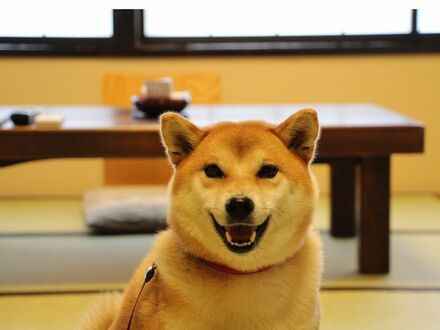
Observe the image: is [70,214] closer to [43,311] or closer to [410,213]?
[43,311]

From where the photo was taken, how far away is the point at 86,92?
448cm

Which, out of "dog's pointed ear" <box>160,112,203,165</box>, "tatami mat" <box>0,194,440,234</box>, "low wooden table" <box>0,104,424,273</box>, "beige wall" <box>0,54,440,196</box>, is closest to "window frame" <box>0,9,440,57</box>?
"beige wall" <box>0,54,440,196</box>

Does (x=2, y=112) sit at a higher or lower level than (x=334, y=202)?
higher

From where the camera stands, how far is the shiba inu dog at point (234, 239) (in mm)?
1660

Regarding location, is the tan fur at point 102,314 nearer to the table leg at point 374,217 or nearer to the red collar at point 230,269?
the red collar at point 230,269

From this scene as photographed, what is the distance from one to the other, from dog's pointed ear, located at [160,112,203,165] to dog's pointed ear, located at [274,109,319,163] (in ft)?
0.60

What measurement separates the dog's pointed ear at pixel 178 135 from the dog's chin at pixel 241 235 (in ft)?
0.60

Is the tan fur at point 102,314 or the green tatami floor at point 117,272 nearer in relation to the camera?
the tan fur at point 102,314

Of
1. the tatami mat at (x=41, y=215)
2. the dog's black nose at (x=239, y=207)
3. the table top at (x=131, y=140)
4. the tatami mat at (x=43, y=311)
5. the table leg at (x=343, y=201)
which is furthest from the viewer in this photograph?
the tatami mat at (x=41, y=215)

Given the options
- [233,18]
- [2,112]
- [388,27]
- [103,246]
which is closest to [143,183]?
[103,246]

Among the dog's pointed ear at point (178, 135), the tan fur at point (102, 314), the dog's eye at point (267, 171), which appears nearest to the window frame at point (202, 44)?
the tan fur at point (102, 314)

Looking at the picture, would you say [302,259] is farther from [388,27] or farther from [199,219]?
[388,27]

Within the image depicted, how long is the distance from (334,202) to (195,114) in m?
0.79

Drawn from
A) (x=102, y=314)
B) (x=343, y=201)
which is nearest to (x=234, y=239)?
(x=102, y=314)
